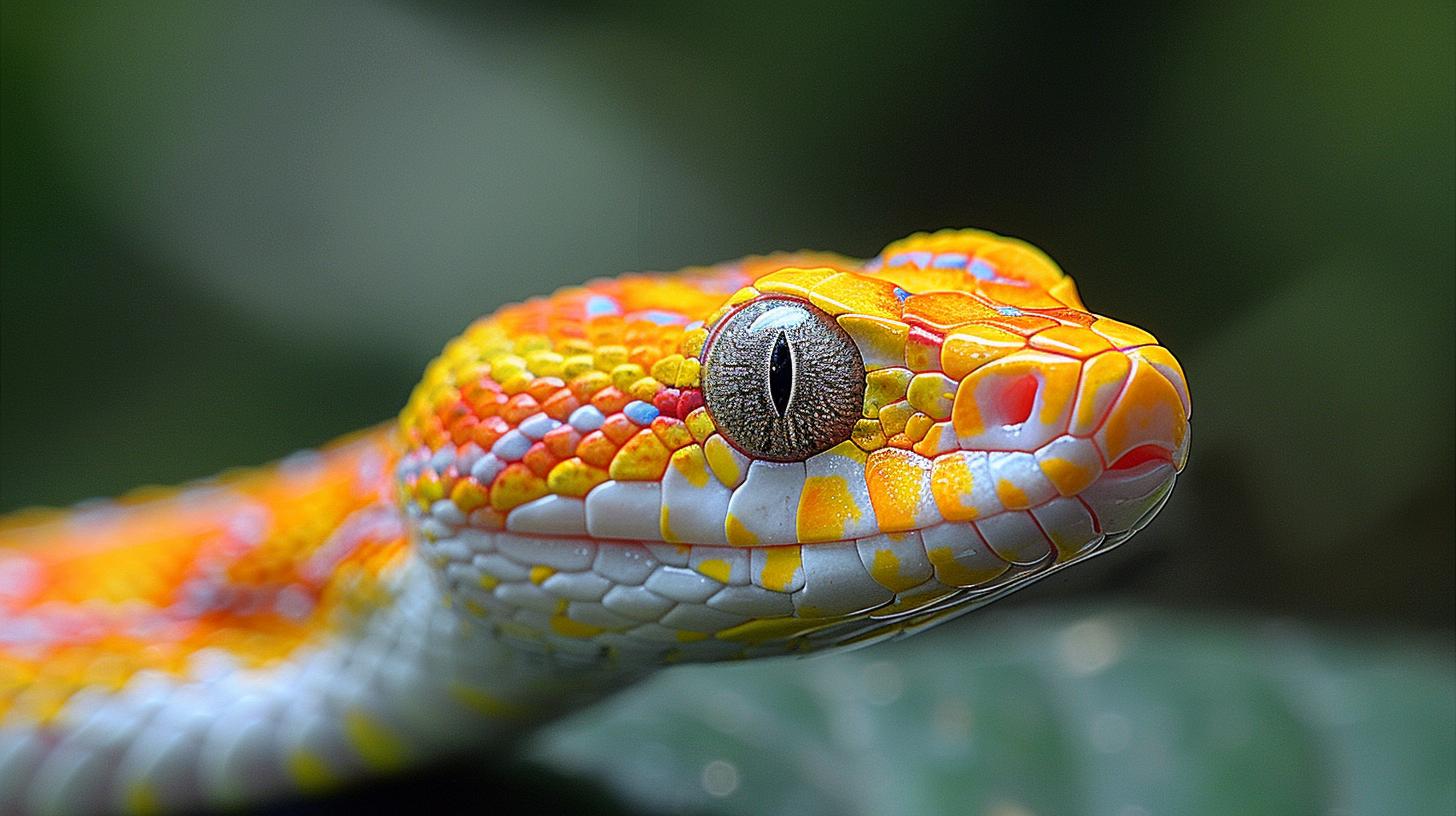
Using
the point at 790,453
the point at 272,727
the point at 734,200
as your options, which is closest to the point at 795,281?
the point at 790,453

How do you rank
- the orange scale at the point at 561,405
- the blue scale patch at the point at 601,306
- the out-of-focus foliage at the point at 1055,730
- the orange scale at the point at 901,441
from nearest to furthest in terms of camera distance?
the orange scale at the point at 901,441 < the orange scale at the point at 561,405 < the blue scale patch at the point at 601,306 < the out-of-focus foliage at the point at 1055,730

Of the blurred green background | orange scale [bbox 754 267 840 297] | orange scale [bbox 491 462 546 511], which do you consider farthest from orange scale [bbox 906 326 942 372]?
the blurred green background

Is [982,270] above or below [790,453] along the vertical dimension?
above

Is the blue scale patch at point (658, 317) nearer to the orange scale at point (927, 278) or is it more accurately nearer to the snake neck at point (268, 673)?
the orange scale at point (927, 278)

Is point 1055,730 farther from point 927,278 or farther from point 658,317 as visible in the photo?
point 658,317

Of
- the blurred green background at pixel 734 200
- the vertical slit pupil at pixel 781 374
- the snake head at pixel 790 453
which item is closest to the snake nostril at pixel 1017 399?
the snake head at pixel 790 453

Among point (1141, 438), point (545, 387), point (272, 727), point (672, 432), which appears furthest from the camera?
point (272, 727)
